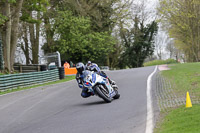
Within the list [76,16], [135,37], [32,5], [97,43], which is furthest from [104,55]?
[32,5]

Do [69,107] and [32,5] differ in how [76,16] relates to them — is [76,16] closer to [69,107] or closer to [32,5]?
[32,5]

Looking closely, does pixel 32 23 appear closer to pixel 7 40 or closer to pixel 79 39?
pixel 7 40

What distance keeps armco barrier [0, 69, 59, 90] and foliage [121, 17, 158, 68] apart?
40.0 m

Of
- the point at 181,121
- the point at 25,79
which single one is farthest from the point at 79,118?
the point at 25,79

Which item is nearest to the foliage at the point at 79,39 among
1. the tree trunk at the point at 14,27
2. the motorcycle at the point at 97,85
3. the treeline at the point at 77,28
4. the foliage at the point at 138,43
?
the treeline at the point at 77,28

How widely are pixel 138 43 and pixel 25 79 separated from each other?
1799 inches

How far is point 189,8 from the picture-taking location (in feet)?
145

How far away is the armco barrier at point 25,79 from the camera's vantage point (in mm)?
20828

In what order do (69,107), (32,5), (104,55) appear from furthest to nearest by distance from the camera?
(104,55), (32,5), (69,107)

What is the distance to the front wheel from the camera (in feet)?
37.0

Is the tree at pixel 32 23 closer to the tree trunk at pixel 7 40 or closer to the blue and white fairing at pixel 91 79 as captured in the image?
the tree trunk at pixel 7 40

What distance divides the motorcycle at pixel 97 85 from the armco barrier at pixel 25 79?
1050cm

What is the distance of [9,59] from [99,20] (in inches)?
1076

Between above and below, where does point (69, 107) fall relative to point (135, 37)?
below
